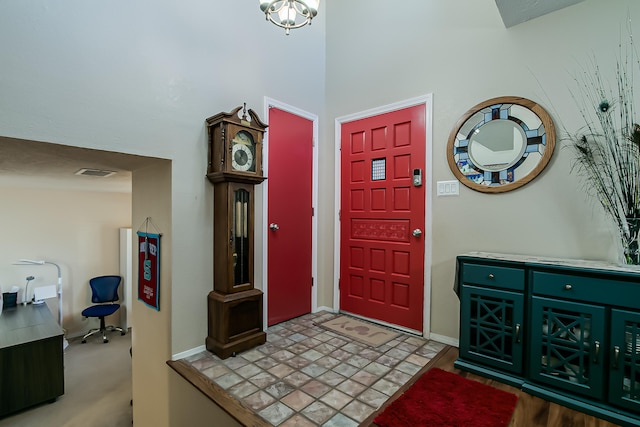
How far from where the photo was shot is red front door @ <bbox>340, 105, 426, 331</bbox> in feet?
8.84

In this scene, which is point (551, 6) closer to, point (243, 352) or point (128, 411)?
point (243, 352)

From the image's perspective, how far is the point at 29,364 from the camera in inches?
139

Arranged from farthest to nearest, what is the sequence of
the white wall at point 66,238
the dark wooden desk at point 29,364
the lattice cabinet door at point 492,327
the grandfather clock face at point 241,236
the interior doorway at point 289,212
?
the white wall at point 66,238, the dark wooden desk at point 29,364, the interior doorway at point 289,212, the grandfather clock face at point 241,236, the lattice cabinet door at point 492,327

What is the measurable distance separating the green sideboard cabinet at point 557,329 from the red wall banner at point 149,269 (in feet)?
7.73

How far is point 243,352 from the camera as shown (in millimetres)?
2314

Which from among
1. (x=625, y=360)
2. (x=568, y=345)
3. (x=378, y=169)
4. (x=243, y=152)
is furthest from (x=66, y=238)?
(x=625, y=360)

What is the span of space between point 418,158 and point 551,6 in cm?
133

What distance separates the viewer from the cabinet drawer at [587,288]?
60.5 inches

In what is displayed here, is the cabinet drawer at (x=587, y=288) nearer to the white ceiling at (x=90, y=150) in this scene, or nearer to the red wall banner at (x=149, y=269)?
the white ceiling at (x=90, y=150)

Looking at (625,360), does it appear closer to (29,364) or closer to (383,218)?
(383,218)

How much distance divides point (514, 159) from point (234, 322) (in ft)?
8.17

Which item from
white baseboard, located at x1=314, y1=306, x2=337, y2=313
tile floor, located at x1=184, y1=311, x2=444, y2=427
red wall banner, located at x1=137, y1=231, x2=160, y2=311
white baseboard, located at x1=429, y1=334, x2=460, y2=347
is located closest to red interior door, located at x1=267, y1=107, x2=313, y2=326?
white baseboard, located at x1=314, y1=306, x2=337, y2=313

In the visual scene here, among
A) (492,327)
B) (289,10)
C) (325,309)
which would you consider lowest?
(325,309)

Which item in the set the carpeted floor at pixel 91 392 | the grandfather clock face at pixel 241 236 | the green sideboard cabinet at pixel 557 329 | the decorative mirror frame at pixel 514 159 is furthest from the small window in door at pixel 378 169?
the carpeted floor at pixel 91 392
